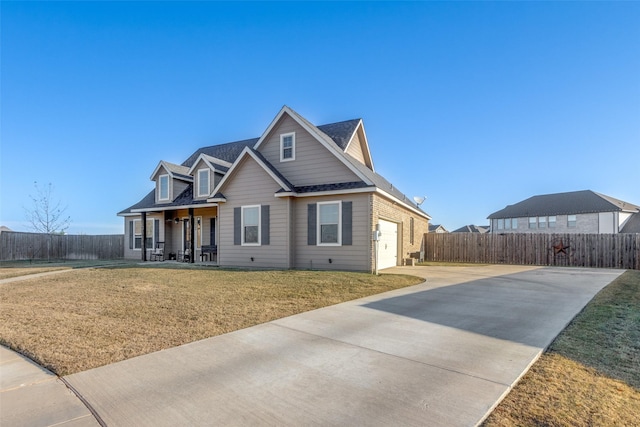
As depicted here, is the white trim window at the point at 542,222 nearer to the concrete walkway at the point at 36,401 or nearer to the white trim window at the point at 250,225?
the white trim window at the point at 250,225

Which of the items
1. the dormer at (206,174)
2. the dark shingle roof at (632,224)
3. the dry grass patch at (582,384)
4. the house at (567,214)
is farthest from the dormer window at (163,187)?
the dark shingle roof at (632,224)

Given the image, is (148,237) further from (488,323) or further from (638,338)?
(638,338)

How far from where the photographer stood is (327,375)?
3.54 m

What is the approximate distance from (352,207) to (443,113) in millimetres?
8474

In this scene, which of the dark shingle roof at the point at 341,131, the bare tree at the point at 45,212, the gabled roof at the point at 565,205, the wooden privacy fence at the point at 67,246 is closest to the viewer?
the dark shingle roof at the point at 341,131

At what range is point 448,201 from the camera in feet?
106

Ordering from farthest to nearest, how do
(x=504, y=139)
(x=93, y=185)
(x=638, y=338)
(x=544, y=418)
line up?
(x=93, y=185), (x=504, y=139), (x=638, y=338), (x=544, y=418)

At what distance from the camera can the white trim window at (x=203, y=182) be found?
17.6 meters

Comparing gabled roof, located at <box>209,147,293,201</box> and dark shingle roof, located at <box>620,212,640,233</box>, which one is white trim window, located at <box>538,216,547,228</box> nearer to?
dark shingle roof, located at <box>620,212,640,233</box>

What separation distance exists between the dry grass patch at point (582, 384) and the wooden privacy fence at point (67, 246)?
2535 centimetres

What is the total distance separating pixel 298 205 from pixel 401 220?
6.27m

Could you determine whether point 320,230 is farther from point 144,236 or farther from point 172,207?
point 144,236

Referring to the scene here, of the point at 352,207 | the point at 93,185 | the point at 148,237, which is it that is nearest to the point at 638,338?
the point at 352,207

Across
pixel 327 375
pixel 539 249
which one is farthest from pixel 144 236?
pixel 539 249
